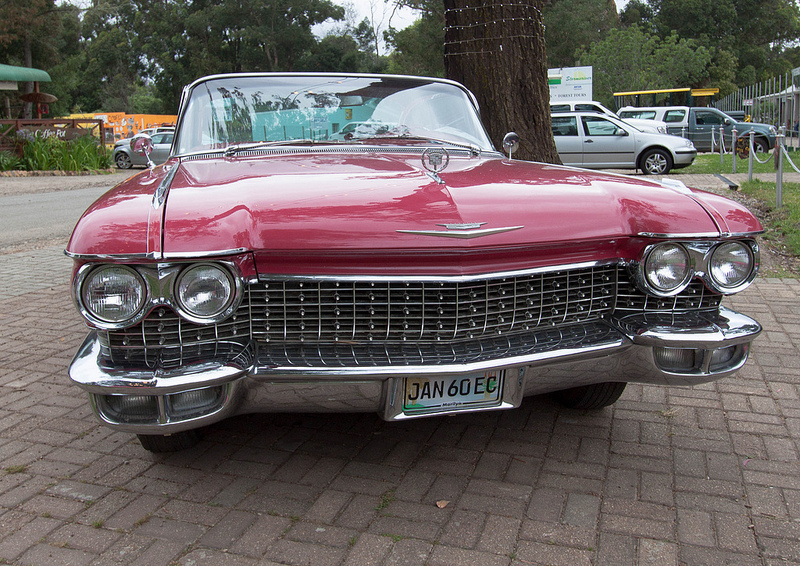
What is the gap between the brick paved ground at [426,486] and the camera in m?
2.21

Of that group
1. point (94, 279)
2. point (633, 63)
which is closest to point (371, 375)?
point (94, 279)

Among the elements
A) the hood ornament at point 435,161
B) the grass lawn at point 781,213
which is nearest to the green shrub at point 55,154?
the grass lawn at point 781,213

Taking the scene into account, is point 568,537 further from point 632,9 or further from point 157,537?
point 632,9

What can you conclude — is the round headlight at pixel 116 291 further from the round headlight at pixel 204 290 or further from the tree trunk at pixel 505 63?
the tree trunk at pixel 505 63

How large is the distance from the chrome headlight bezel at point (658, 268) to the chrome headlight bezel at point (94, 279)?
169 centimetres

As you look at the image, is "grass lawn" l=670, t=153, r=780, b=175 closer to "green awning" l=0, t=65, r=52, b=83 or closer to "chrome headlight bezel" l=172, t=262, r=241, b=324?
"chrome headlight bezel" l=172, t=262, r=241, b=324

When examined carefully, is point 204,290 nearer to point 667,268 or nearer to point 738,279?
point 667,268

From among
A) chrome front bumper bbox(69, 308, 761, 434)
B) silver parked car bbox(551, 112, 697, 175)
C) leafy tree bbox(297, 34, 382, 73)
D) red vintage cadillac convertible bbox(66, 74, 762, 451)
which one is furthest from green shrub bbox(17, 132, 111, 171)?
leafy tree bbox(297, 34, 382, 73)

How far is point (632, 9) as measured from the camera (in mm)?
65188

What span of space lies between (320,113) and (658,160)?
14496 millimetres

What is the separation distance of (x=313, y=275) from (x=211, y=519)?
0.92 m

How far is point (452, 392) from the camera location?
2391 mm

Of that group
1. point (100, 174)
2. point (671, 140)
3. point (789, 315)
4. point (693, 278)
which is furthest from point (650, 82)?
point (693, 278)

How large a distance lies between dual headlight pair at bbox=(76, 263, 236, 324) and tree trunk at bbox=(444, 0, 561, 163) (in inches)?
173
